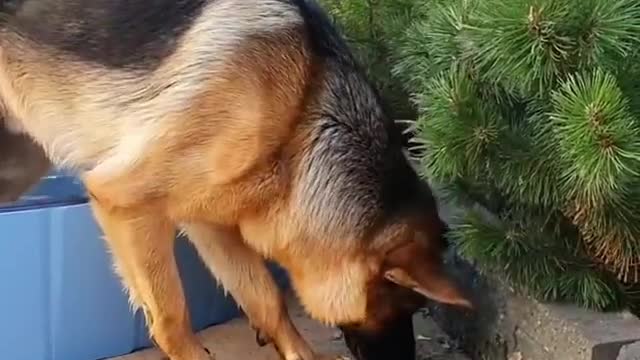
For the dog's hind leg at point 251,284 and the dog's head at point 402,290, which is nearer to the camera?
the dog's head at point 402,290

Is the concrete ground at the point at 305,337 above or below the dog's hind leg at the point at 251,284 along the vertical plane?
below

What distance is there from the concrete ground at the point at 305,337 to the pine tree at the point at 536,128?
0.56 metres

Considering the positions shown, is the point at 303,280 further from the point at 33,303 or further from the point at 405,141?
the point at 33,303

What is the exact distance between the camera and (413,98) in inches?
120

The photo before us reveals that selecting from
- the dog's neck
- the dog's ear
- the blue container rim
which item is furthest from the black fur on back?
the dog's ear

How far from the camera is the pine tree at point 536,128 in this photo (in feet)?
7.14

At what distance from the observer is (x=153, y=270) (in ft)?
10.1

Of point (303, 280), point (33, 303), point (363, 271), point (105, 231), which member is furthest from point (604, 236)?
point (33, 303)

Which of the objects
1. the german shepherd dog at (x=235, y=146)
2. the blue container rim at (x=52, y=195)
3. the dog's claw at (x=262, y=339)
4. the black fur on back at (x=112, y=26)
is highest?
the black fur on back at (x=112, y=26)

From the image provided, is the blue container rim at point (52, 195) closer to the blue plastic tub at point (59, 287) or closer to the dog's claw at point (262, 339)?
the blue plastic tub at point (59, 287)

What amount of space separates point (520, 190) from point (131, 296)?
116 cm

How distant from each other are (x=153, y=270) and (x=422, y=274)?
28.9 inches

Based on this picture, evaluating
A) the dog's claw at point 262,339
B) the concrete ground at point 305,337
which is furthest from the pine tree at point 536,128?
the dog's claw at point 262,339

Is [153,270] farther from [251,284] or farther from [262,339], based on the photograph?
[262,339]
